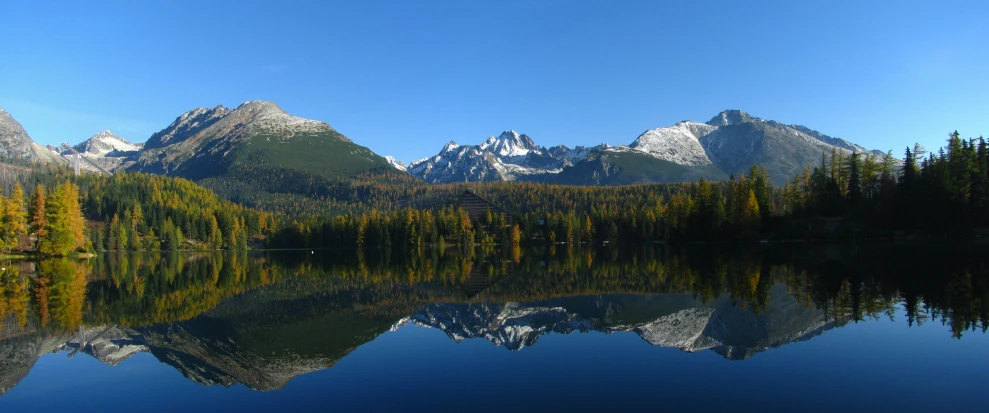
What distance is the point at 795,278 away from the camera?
4075 cm

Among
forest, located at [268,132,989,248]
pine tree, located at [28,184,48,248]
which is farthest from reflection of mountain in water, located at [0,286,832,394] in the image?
pine tree, located at [28,184,48,248]

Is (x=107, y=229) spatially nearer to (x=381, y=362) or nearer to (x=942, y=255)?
(x=381, y=362)

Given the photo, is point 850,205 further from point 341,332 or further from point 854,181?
point 341,332

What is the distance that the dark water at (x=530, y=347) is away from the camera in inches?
667

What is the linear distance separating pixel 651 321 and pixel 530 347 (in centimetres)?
842

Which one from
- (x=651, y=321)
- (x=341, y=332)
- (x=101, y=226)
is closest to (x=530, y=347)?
(x=651, y=321)

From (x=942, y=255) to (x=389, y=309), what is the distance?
52.7 m

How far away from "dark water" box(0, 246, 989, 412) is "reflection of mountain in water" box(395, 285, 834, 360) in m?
0.15

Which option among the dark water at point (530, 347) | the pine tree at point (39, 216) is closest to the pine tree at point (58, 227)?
the pine tree at point (39, 216)

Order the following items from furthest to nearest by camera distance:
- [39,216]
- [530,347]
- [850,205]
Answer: [850,205] < [39,216] < [530,347]

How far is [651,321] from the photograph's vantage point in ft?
96.5

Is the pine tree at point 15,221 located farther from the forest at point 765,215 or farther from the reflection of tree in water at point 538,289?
the reflection of tree in water at point 538,289

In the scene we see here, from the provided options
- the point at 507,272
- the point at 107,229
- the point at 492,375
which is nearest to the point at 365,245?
the point at 107,229

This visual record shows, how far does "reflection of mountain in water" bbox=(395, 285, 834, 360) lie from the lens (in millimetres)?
23734
